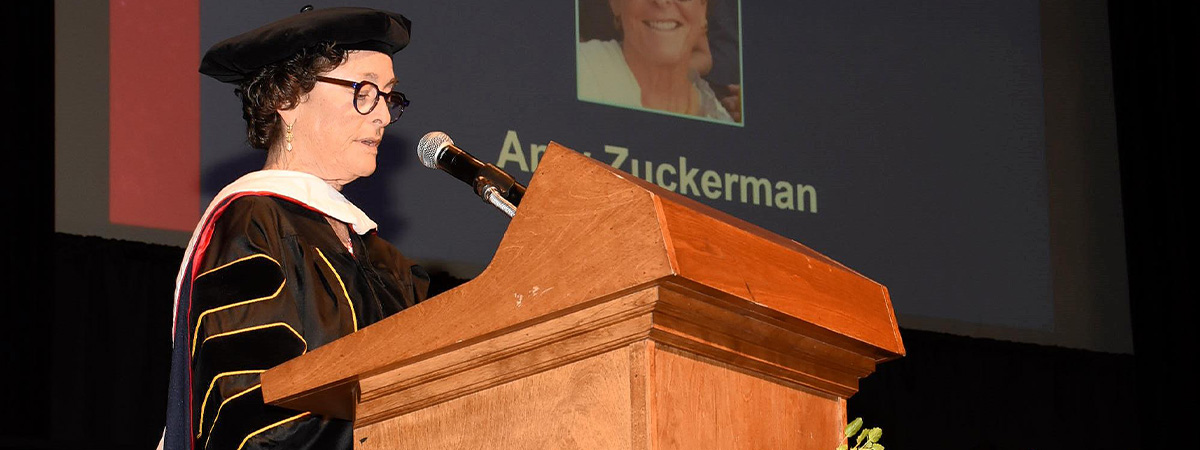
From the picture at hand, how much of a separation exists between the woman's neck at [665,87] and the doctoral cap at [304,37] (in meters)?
1.74

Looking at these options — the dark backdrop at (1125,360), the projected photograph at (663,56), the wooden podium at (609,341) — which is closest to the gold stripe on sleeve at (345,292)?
the wooden podium at (609,341)

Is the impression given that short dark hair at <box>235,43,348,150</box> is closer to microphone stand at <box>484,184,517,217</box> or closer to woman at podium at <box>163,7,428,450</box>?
woman at podium at <box>163,7,428,450</box>

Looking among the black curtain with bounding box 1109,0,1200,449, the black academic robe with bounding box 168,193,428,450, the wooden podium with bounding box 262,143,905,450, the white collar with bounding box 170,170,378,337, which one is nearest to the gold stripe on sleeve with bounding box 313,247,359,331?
the black academic robe with bounding box 168,193,428,450

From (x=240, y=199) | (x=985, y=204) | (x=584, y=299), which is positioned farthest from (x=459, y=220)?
(x=584, y=299)

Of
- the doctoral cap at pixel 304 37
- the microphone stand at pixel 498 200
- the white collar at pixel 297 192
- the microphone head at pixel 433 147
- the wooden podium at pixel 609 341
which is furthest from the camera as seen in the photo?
the doctoral cap at pixel 304 37

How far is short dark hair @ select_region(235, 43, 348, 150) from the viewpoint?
2.37m

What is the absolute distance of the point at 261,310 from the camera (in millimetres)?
1924

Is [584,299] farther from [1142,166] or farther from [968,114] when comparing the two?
[1142,166]

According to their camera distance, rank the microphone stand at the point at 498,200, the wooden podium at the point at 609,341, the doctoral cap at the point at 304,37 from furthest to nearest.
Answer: the doctoral cap at the point at 304,37
the microphone stand at the point at 498,200
the wooden podium at the point at 609,341

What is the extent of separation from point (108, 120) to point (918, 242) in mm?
2486

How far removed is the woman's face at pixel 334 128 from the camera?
2.36 meters

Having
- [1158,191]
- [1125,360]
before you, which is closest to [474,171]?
[1158,191]

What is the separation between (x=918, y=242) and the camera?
4.62 metres

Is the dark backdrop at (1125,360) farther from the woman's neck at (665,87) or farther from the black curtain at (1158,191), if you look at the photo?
the woman's neck at (665,87)
